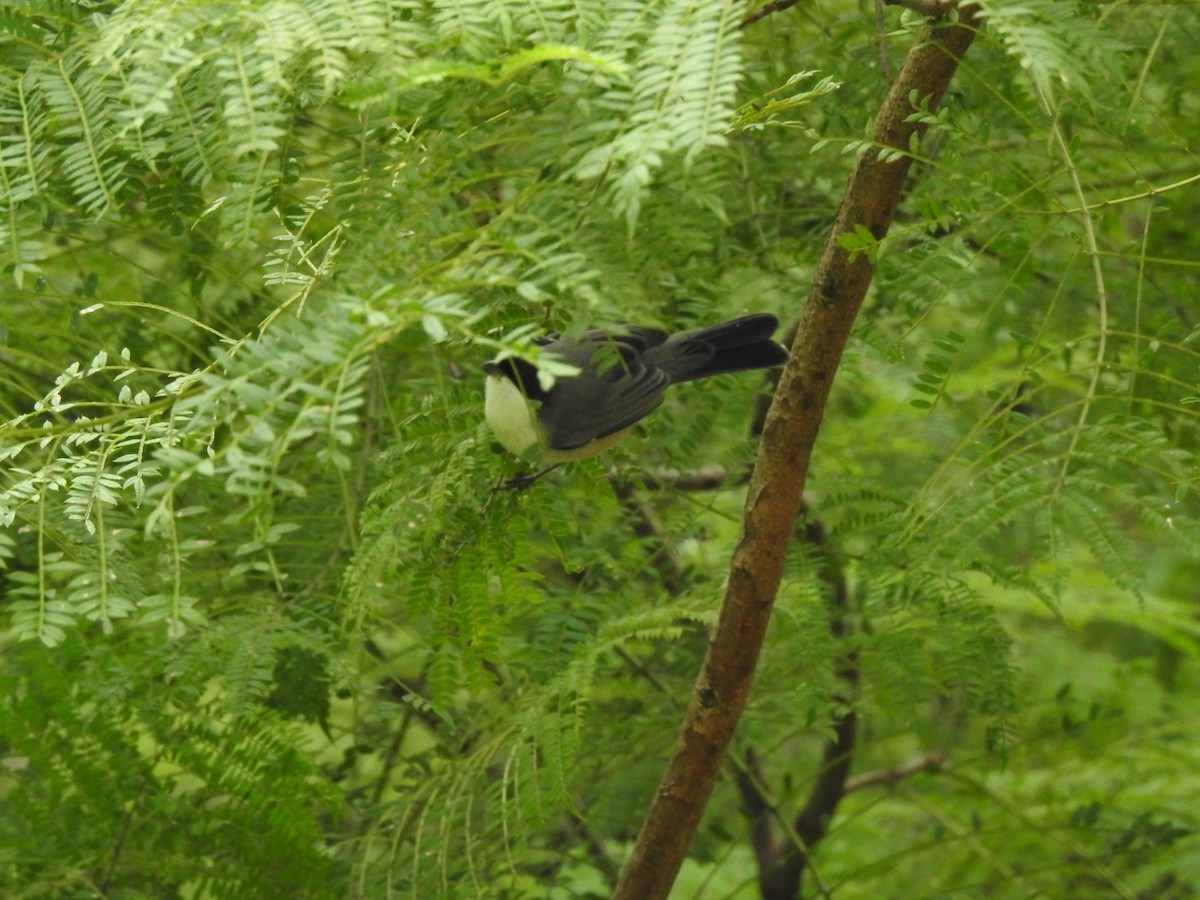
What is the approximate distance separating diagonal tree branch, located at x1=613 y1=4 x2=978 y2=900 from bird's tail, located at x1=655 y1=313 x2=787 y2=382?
219 millimetres

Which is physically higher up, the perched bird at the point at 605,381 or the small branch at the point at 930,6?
the small branch at the point at 930,6

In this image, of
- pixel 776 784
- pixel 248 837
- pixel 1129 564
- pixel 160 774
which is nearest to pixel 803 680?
pixel 1129 564

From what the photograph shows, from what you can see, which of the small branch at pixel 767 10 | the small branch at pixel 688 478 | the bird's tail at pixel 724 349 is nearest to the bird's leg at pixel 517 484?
the bird's tail at pixel 724 349

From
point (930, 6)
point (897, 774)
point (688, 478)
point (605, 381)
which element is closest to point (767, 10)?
point (930, 6)

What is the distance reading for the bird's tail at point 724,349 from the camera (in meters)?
2.21

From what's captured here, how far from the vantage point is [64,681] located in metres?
2.34

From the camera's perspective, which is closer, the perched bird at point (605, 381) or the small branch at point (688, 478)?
the perched bird at point (605, 381)

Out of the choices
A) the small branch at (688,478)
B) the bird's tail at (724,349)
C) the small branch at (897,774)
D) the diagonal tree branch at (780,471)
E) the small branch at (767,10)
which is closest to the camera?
the small branch at (767,10)

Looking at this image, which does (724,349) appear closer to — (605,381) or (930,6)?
(605,381)

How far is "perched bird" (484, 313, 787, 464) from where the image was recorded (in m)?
2.01

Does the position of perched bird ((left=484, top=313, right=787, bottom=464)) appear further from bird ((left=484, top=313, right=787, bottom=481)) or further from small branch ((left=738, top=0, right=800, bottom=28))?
small branch ((left=738, top=0, right=800, bottom=28))

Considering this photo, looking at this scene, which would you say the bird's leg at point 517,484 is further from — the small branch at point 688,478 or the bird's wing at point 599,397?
the small branch at point 688,478

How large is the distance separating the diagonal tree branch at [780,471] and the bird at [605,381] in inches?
8.9

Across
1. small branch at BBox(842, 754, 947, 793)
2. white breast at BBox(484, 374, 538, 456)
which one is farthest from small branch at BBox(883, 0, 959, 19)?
small branch at BBox(842, 754, 947, 793)
